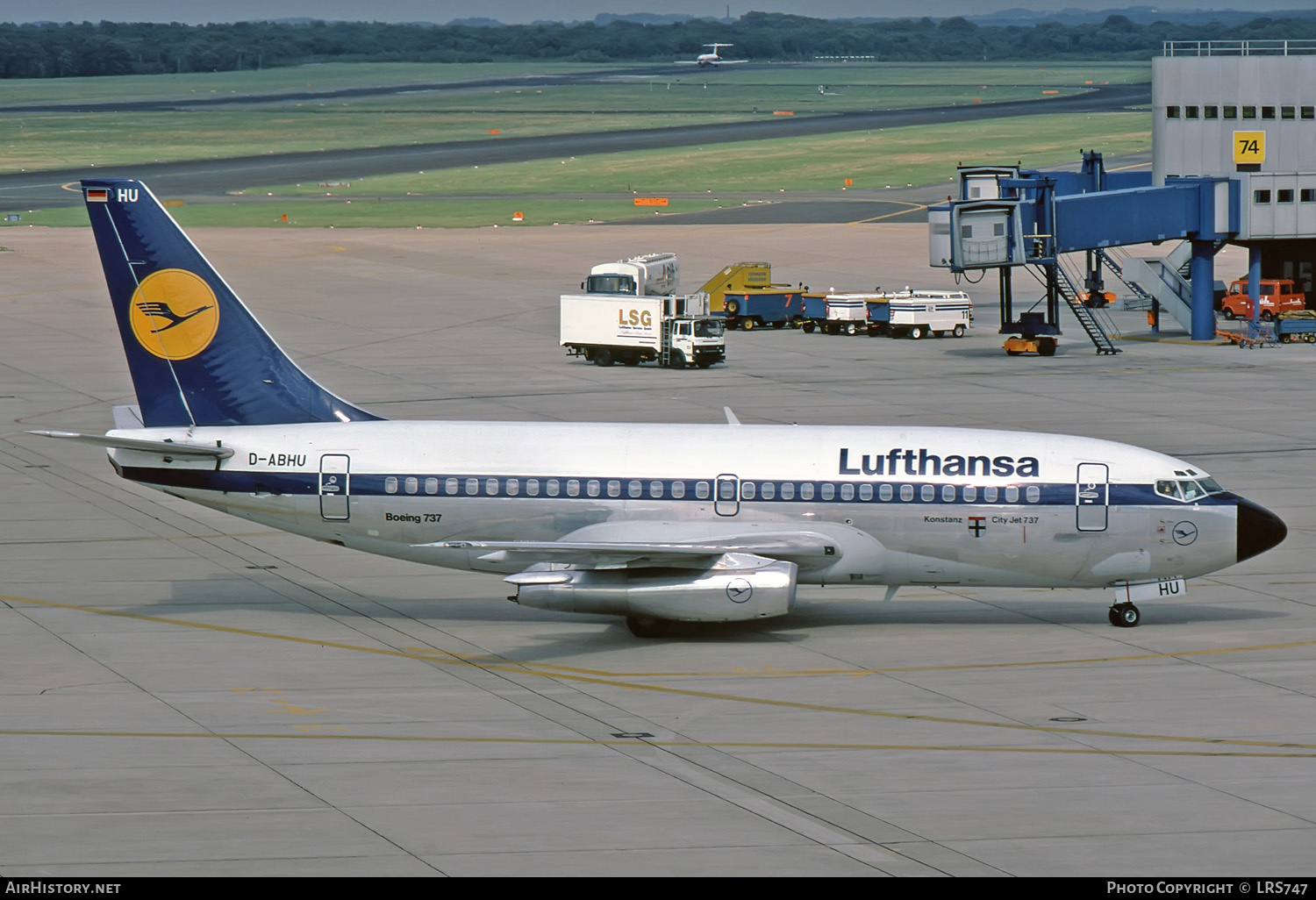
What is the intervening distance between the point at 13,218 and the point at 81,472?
9452 centimetres

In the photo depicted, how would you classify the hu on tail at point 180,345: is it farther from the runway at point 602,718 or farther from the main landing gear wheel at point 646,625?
the main landing gear wheel at point 646,625

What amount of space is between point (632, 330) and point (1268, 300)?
112 ft

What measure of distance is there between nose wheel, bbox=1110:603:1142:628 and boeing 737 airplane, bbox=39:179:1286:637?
4 cm

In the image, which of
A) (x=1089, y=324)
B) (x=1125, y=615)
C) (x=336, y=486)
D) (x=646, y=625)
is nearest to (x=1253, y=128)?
(x=1089, y=324)

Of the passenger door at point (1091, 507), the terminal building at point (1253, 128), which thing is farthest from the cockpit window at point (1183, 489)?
the terminal building at point (1253, 128)

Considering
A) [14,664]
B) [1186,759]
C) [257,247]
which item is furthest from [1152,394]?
[257,247]

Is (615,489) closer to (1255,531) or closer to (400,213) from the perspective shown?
(1255,531)

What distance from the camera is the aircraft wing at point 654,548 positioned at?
35938mm

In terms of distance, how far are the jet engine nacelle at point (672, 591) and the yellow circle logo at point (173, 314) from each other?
31.0 feet

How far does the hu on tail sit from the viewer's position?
39.6 m

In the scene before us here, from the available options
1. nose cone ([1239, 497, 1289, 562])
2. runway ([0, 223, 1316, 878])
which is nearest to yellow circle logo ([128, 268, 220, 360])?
runway ([0, 223, 1316, 878])

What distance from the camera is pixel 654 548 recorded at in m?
36.0

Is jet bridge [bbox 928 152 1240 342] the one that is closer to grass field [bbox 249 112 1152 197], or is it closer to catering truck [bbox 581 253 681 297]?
catering truck [bbox 581 253 681 297]

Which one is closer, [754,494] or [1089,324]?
[754,494]
